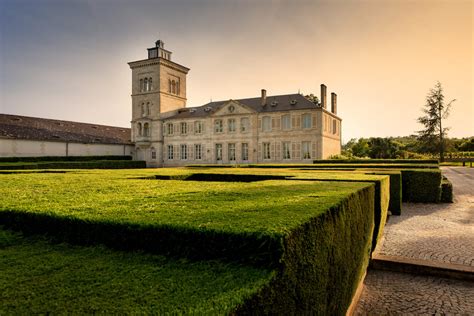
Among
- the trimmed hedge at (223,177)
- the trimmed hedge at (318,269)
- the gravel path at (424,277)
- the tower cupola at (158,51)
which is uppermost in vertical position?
the tower cupola at (158,51)

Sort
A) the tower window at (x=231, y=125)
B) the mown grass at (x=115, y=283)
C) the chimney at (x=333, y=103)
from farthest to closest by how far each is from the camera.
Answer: the tower window at (x=231, y=125) → the chimney at (x=333, y=103) → the mown grass at (x=115, y=283)

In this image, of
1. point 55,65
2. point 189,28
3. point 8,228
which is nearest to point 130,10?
point 189,28

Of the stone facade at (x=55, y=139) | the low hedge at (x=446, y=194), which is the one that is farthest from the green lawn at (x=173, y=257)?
the stone facade at (x=55, y=139)

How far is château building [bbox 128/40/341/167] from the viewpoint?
35688 millimetres

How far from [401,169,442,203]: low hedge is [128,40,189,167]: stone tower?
3607 cm

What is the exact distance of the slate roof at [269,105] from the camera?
35.9m

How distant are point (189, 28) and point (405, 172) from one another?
12.8m

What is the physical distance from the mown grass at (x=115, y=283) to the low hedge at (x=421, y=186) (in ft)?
45.7

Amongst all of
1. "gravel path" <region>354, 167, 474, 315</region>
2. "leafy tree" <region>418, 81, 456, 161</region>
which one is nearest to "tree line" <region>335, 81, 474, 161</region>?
"leafy tree" <region>418, 81, 456, 161</region>

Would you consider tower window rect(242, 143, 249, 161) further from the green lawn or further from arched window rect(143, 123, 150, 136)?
the green lawn

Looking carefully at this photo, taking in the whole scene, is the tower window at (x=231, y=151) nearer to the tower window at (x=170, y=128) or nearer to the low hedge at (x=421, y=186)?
the tower window at (x=170, y=128)

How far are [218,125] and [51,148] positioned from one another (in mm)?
20378

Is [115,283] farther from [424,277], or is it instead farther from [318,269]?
[424,277]

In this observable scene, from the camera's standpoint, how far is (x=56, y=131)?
39844 mm
